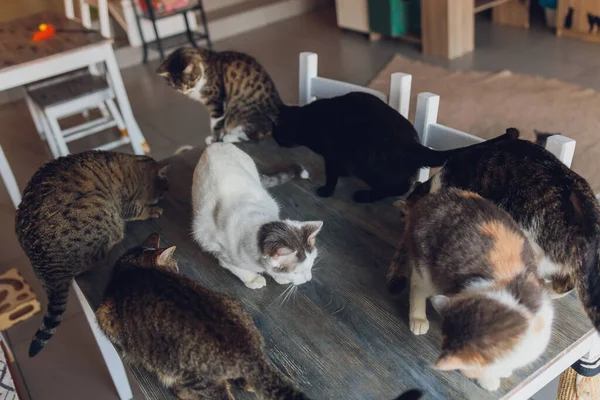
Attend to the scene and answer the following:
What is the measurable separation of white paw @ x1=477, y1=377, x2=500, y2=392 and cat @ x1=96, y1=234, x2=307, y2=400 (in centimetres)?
37

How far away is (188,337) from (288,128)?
1051 millimetres

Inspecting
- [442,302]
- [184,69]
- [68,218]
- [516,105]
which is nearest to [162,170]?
[68,218]

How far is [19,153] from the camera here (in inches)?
145

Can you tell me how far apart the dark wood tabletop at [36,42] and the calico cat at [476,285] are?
226cm

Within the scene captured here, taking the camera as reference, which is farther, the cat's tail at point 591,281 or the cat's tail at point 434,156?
the cat's tail at point 434,156

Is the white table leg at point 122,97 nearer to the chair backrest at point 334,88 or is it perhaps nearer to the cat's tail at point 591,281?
the chair backrest at point 334,88

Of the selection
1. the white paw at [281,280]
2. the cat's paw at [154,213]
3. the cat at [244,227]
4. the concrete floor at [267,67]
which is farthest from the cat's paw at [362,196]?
the concrete floor at [267,67]

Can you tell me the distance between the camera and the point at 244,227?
1369mm

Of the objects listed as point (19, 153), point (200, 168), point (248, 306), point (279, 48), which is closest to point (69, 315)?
point (200, 168)

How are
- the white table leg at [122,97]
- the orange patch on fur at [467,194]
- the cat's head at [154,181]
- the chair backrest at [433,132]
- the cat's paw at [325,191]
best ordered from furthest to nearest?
the white table leg at [122,97] → the cat's head at [154,181] → the cat's paw at [325,191] → the chair backrest at [433,132] → the orange patch on fur at [467,194]

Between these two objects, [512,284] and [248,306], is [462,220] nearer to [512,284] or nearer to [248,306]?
[512,284]

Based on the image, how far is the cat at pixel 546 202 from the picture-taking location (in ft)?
3.57

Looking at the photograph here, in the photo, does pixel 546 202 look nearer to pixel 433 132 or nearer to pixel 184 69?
pixel 433 132

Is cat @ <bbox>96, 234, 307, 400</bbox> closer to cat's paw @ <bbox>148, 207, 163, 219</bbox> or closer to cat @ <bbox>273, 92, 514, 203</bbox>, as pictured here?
cat's paw @ <bbox>148, 207, 163, 219</bbox>
